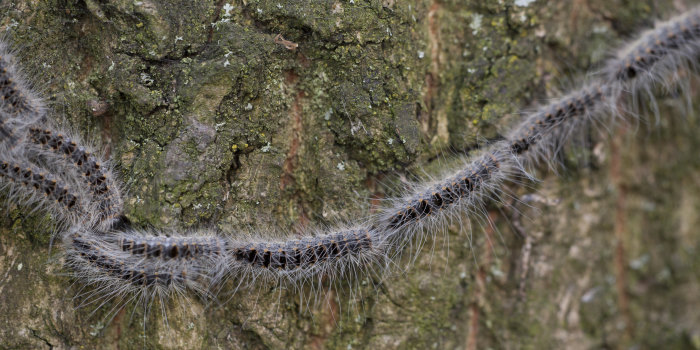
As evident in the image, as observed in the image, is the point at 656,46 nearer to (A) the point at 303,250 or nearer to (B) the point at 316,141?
(B) the point at 316,141

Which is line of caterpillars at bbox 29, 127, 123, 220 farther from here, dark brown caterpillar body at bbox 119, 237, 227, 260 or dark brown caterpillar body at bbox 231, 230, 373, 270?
dark brown caterpillar body at bbox 231, 230, 373, 270

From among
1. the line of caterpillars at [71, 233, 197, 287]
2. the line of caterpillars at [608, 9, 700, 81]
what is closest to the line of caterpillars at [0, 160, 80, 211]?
the line of caterpillars at [71, 233, 197, 287]

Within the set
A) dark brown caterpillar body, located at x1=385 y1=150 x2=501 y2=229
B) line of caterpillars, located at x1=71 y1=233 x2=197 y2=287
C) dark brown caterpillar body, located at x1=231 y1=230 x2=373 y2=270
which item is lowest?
dark brown caterpillar body, located at x1=385 y1=150 x2=501 y2=229

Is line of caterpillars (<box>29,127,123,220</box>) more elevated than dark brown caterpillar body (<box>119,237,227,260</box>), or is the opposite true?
line of caterpillars (<box>29,127,123,220</box>)

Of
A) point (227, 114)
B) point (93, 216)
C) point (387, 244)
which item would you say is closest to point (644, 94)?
point (387, 244)

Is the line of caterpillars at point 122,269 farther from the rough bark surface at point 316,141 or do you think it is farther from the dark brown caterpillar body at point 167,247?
the rough bark surface at point 316,141

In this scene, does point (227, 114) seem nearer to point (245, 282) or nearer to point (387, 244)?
point (245, 282)

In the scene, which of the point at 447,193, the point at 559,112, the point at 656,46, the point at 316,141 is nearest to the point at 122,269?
the point at 316,141

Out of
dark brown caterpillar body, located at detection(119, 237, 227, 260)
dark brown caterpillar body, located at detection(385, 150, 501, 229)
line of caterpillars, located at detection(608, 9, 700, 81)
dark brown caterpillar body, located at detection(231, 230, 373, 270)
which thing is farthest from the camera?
line of caterpillars, located at detection(608, 9, 700, 81)

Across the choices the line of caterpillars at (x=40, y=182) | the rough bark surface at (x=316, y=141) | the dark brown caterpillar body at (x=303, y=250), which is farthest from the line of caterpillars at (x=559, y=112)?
the line of caterpillars at (x=40, y=182)

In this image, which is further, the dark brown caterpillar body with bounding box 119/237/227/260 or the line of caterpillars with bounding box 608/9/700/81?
the line of caterpillars with bounding box 608/9/700/81
